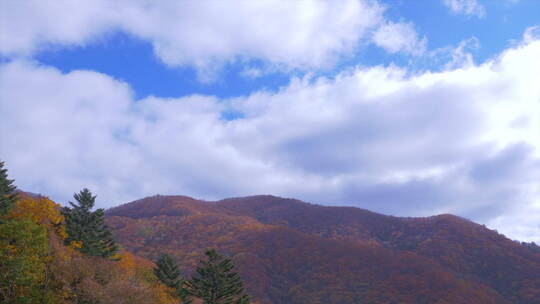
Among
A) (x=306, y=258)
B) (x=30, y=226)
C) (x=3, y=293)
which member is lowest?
(x=3, y=293)

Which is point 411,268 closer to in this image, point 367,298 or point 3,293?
point 367,298

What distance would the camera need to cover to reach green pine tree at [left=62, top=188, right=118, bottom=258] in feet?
194

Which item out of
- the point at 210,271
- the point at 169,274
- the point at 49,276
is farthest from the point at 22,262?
the point at 169,274

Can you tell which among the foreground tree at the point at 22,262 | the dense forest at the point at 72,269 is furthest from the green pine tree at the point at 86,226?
the foreground tree at the point at 22,262

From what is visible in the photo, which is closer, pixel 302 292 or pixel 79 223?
pixel 79 223

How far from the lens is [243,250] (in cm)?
19788

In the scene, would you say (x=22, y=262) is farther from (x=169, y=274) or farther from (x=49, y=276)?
(x=169, y=274)

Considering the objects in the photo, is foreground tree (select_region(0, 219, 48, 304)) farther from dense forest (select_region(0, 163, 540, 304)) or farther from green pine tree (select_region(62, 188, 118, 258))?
green pine tree (select_region(62, 188, 118, 258))

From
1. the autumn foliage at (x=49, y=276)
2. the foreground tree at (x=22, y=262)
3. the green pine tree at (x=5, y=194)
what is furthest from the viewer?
the green pine tree at (x=5, y=194)

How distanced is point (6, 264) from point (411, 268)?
160 metres

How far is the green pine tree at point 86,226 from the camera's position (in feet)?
194

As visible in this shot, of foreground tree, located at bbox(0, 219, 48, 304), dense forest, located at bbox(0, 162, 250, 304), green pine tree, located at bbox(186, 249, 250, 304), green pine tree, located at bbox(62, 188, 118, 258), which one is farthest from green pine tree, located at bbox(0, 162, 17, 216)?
green pine tree, located at bbox(186, 249, 250, 304)

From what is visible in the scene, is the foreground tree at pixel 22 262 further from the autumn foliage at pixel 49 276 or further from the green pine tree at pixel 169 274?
the green pine tree at pixel 169 274

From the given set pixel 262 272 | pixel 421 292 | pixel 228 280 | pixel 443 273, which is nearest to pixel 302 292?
pixel 262 272
